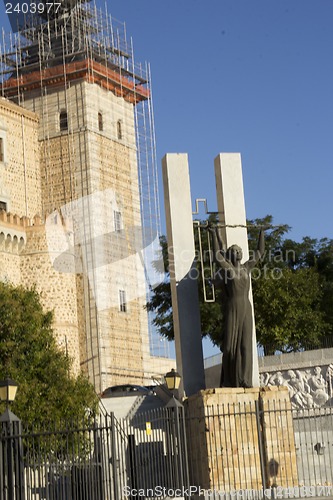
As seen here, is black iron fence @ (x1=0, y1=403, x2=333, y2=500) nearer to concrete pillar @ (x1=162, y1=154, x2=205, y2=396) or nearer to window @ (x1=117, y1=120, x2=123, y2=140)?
concrete pillar @ (x1=162, y1=154, x2=205, y2=396)

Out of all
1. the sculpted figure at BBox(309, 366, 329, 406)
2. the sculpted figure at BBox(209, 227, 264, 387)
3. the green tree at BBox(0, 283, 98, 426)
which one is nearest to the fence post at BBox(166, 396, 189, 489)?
the sculpted figure at BBox(209, 227, 264, 387)

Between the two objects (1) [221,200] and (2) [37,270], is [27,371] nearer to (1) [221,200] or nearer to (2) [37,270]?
(1) [221,200]

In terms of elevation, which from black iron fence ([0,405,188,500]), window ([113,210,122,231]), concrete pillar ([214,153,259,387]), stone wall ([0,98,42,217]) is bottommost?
black iron fence ([0,405,188,500])

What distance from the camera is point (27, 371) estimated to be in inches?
1083

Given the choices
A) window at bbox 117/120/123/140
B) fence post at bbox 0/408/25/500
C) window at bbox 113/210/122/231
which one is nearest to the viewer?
fence post at bbox 0/408/25/500

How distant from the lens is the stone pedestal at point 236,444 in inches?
647

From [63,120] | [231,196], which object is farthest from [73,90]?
[231,196]

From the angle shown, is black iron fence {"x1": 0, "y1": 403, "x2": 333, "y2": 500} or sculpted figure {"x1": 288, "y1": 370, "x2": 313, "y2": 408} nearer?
black iron fence {"x1": 0, "y1": 403, "x2": 333, "y2": 500}

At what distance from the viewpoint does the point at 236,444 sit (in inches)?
655

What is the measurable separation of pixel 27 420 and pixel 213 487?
33.9 ft

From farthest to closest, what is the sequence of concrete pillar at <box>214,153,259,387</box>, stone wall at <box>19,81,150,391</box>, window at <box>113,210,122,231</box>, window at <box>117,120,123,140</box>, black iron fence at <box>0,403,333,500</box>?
1. window at <box>117,120,123,140</box>
2. window at <box>113,210,122,231</box>
3. stone wall at <box>19,81,150,391</box>
4. concrete pillar at <box>214,153,259,387</box>
5. black iron fence at <box>0,403,333,500</box>

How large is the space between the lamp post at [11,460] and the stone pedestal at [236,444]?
3163 mm

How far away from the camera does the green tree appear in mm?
26547

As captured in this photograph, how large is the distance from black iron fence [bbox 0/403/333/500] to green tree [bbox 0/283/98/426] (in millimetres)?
9841
